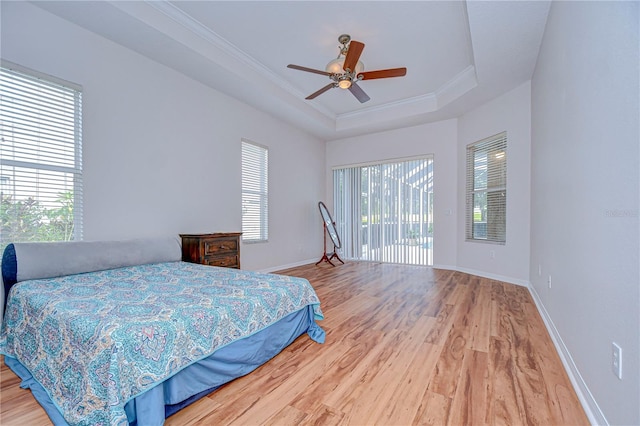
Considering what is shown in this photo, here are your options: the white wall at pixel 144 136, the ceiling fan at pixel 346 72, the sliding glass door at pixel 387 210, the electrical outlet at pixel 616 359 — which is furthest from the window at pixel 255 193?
the electrical outlet at pixel 616 359

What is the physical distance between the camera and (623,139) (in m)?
1.10

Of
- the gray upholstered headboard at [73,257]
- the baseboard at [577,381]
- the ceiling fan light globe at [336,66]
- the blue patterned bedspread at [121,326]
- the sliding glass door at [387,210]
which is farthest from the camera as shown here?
the sliding glass door at [387,210]

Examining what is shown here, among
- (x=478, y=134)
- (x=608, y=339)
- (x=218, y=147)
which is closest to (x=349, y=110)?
(x=478, y=134)

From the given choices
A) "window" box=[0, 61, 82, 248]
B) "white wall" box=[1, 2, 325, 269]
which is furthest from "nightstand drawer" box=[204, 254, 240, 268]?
"window" box=[0, 61, 82, 248]

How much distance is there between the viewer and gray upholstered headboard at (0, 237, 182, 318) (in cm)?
207

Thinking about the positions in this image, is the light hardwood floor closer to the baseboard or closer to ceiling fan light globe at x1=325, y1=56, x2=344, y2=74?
the baseboard

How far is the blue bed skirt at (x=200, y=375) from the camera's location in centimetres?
124

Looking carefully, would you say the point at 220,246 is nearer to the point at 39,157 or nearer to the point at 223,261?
the point at 223,261

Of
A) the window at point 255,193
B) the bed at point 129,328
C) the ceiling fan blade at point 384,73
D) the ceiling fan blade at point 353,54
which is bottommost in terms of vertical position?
the bed at point 129,328

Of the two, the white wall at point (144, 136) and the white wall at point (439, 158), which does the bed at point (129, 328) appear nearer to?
the white wall at point (144, 136)

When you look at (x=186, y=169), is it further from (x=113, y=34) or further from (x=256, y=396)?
(x=256, y=396)

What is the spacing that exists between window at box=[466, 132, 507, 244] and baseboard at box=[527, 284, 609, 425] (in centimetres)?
215

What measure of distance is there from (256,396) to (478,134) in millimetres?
4868

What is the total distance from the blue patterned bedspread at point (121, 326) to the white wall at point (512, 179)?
3269mm
